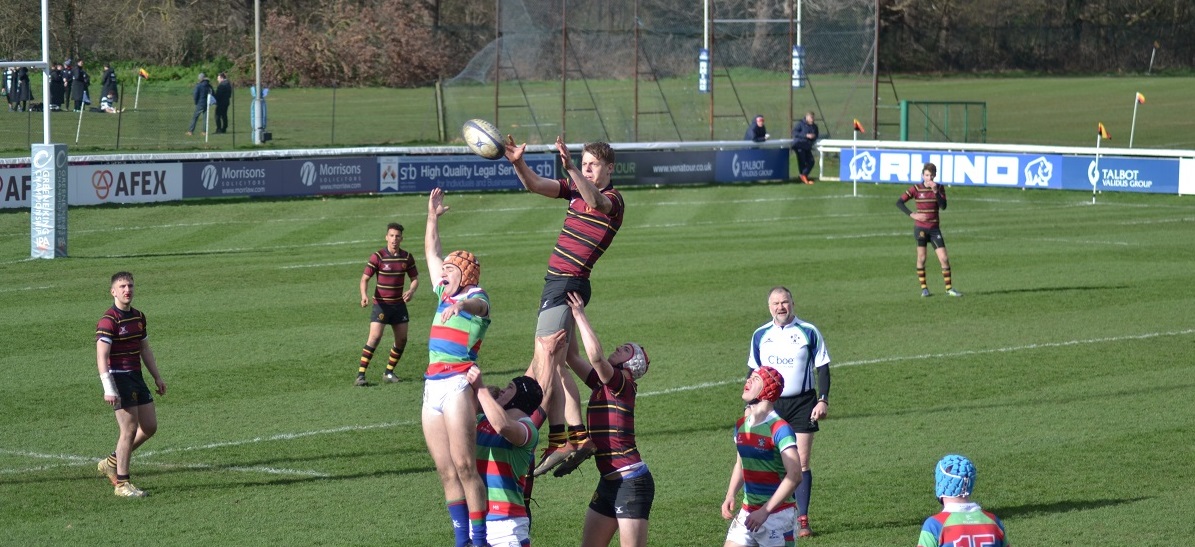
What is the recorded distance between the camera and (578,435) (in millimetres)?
9852

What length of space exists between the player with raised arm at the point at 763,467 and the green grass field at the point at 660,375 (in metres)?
2.07

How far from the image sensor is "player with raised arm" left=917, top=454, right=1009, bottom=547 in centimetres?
730

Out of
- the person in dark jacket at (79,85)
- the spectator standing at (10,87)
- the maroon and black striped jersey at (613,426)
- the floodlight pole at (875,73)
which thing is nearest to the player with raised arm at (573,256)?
the maroon and black striped jersey at (613,426)

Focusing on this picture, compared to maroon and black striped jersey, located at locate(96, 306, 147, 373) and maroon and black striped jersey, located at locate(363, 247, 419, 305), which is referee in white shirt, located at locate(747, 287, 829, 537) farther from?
maroon and black striped jersey, located at locate(363, 247, 419, 305)

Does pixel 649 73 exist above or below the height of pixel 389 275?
above

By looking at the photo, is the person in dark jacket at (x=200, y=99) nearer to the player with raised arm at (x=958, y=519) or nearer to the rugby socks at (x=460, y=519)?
the rugby socks at (x=460, y=519)

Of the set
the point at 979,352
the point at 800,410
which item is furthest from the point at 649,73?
the point at 800,410

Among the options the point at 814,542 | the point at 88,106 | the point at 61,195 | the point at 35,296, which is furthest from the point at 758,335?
the point at 88,106

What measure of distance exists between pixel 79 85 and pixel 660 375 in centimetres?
2821

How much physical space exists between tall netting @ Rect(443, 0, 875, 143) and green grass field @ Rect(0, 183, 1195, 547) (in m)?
13.8

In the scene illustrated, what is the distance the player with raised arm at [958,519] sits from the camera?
7297 mm

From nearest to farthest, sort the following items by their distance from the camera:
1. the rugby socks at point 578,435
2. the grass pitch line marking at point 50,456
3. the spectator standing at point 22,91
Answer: the rugby socks at point 578,435 < the grass pitch line marking at point 50,456 < the spectator standing at point 22,91

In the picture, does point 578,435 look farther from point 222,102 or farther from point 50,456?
point 222,102

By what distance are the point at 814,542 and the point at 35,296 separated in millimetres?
15795
